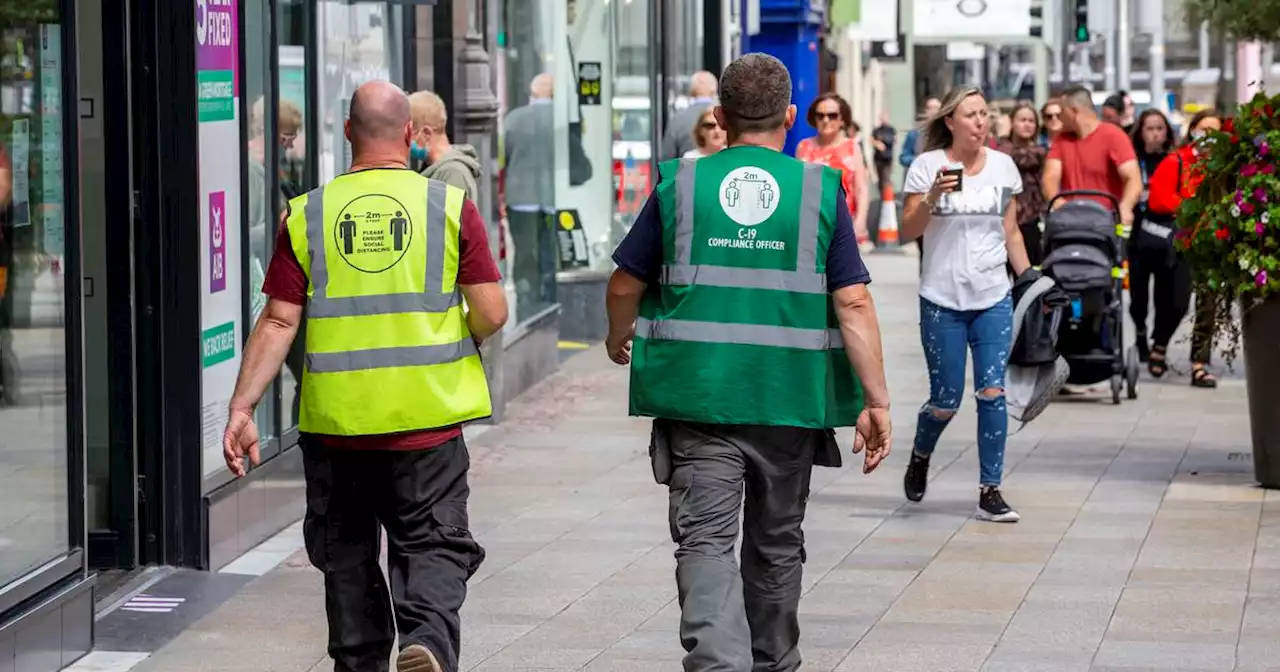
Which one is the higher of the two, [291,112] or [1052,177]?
[291,112]

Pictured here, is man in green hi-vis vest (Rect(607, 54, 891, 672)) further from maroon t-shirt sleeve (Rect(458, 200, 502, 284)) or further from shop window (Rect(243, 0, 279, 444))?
shop window (Rect(243, 0, 279, 444))

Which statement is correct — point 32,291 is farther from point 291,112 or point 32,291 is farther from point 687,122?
point 687,122

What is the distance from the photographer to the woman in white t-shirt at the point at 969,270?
371 inches

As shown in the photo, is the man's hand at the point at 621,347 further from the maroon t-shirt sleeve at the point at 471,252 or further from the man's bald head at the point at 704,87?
the man's bald head at the point at 704,87

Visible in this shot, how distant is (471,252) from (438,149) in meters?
4.70

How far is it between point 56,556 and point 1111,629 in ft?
10.4

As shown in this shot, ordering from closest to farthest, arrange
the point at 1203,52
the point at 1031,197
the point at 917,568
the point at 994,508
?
the point at 917,568
the point at 994,508
the point at 1031,197
the point at 1203,52

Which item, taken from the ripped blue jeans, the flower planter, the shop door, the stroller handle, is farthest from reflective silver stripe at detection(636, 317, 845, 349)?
the stroller handle

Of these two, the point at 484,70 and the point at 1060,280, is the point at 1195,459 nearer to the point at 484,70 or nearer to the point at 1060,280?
the point at 1060,280

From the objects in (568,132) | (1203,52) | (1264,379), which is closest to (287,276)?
(1264,379)

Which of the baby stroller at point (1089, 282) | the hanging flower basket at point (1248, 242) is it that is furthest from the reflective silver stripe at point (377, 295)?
the baby stroller at point (1089, 282)

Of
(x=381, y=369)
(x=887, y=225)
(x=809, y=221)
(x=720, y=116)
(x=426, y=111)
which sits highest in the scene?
(x=426, y=111)

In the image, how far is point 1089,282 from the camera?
45.2ft

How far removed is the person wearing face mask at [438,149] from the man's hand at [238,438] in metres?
4.36
